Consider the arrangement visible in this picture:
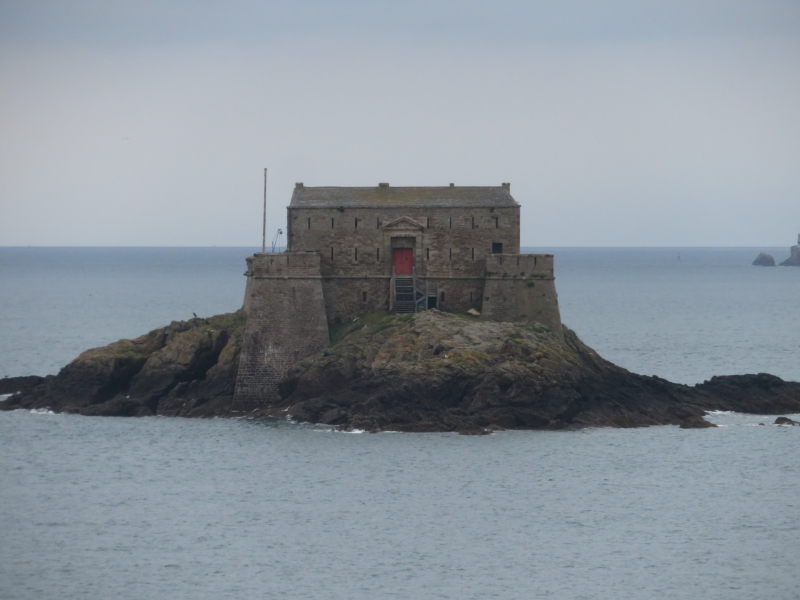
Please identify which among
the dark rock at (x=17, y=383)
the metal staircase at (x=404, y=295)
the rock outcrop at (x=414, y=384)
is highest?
the metal staircase at (x=404, y=295)

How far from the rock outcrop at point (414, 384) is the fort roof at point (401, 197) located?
5073 millimetres

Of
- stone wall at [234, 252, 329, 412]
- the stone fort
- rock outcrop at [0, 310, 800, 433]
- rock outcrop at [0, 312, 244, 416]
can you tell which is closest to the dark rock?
rock outcrop at [0, 310, 800, 433]

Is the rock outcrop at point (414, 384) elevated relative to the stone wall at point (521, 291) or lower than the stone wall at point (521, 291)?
lower

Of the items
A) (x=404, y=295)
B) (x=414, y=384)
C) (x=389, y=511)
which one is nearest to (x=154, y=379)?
(x=404, y=295)

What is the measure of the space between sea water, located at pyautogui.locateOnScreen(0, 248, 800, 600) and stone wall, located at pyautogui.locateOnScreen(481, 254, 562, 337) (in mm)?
7621

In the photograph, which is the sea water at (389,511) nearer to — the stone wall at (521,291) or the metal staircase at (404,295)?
the stone wall at (521,291)

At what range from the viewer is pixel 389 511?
4766 centimetres

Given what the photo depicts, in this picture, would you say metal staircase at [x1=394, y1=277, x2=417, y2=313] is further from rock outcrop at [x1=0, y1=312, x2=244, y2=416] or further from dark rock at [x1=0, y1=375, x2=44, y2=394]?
dark rock at [x1=0, y1=375, x2=44, y2=394]

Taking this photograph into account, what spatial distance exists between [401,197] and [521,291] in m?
6.81

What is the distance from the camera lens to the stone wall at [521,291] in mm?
63312

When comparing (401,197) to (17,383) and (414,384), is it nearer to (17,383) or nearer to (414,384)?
(414,384)

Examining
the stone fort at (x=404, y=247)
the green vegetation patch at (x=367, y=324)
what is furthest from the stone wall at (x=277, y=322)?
the stone fort at (x=404, y=247)

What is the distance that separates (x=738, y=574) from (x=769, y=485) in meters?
9.89

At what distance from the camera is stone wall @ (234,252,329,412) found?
201 feet
